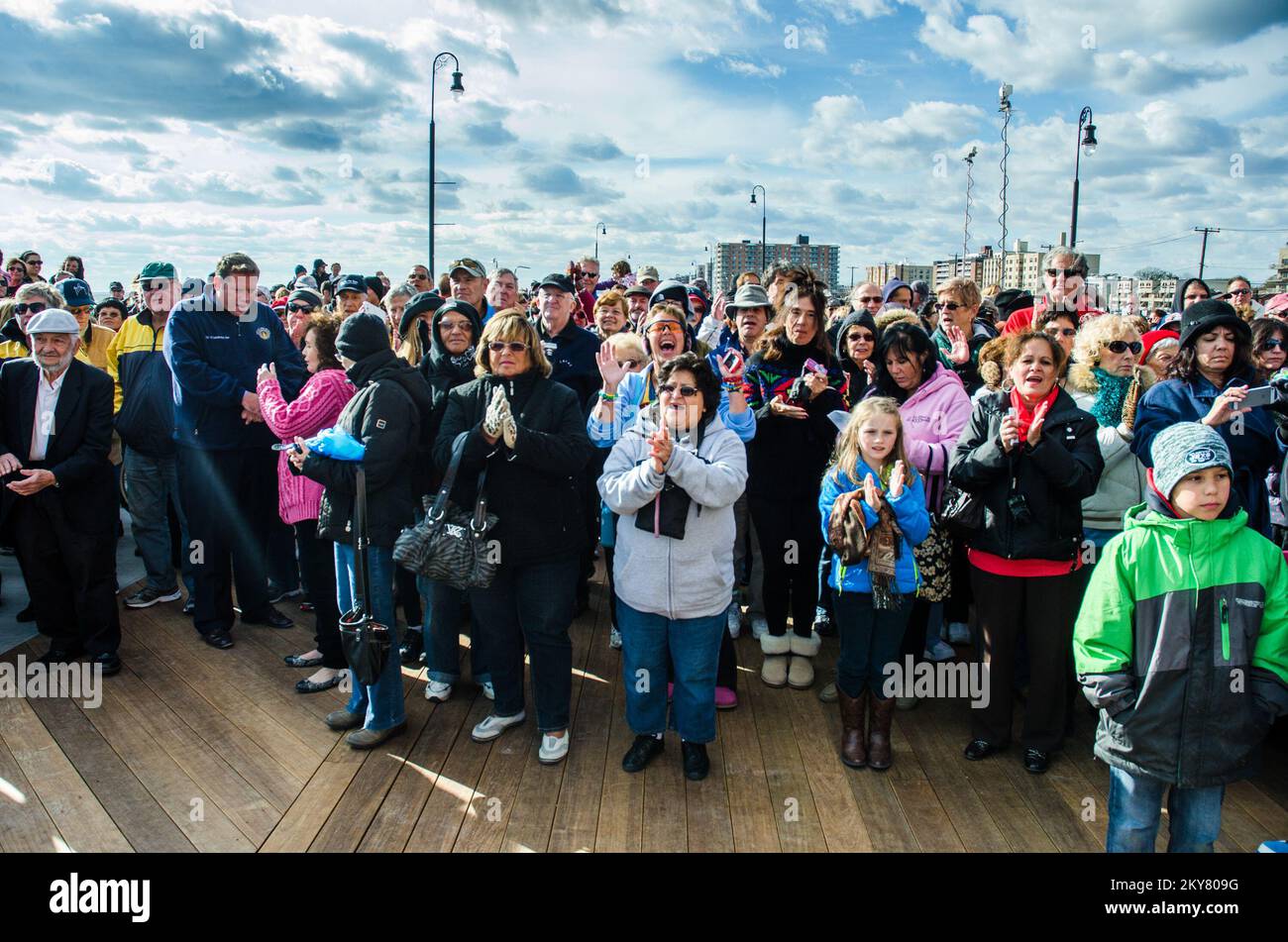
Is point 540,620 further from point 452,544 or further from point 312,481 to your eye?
point 312,481

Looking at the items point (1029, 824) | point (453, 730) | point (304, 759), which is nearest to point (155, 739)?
point (304, 759)

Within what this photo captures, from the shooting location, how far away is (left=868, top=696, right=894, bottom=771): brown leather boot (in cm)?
382

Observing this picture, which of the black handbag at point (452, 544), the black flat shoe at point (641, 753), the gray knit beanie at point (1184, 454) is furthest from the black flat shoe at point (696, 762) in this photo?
the gray knit beanie at point (1184, 454)

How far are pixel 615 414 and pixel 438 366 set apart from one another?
107 cm

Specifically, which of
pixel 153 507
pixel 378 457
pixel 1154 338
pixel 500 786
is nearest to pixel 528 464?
pixel 378 457

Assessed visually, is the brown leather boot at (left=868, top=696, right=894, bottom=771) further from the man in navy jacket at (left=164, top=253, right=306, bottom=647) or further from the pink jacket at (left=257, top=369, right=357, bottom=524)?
the man in navy jacket at (left=164, top=253, right=306, bottom=647)

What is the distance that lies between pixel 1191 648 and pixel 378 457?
3.26 meters

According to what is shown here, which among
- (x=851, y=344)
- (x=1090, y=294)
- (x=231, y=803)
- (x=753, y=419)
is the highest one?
(x=1090, y=294)

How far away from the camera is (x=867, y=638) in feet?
12.4

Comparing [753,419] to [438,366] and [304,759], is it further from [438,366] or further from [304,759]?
[304,759]

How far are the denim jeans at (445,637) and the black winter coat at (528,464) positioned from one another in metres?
0.75

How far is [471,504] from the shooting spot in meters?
3.86

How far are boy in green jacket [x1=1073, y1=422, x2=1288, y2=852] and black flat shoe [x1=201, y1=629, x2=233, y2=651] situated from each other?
4627 millimetres

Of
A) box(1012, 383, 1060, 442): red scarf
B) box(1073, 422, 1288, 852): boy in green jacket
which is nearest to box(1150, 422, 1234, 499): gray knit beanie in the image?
box(1073, 422, 1288, 852): boy in green jacket
